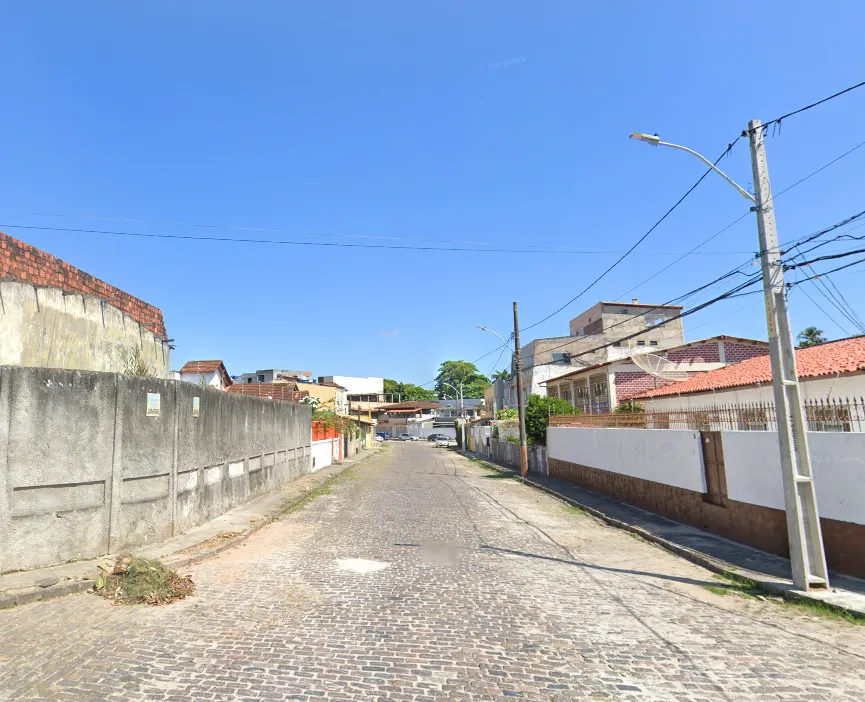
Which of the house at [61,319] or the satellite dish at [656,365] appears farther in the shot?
the satellite dish at [656,365]

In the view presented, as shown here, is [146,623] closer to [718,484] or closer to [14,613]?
[14,613]

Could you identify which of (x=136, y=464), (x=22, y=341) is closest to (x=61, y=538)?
(x=136, y=464)

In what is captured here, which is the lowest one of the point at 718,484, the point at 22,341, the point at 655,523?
the point at 655,523

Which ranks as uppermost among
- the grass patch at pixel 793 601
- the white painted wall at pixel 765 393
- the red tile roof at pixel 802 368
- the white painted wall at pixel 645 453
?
the red tile roof at pixel 802 368

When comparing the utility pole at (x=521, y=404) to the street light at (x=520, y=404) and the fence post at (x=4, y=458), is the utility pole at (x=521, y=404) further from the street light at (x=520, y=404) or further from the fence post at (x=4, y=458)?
the fence post at (x=4, y=458)

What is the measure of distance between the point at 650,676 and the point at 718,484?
701 cm

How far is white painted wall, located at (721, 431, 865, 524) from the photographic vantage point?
7219 mm

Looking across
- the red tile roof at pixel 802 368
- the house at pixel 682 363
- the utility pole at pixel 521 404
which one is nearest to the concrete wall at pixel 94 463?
the red tile roof at pixel 802 368

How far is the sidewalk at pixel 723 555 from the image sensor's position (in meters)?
6.67

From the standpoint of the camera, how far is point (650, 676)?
4562 millimetres

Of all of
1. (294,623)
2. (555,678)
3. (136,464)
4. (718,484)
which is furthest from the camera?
(718,484)

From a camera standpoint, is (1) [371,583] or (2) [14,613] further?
A: (1) [371,583]

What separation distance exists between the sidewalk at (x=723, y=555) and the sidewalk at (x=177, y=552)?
25.8ft

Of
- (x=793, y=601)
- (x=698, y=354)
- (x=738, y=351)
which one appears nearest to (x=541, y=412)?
(x=698, y=354)
